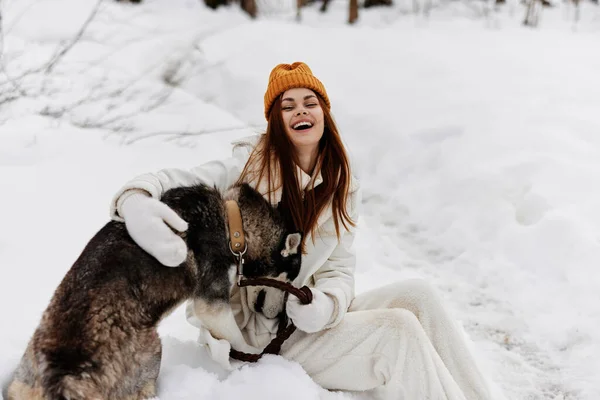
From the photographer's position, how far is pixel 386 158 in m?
5.39

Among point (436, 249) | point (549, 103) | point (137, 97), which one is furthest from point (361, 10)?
point (436, 249)

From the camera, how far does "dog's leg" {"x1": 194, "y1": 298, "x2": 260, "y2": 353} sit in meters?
2.03

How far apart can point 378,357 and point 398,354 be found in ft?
0.30

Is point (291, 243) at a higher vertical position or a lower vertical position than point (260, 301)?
higher

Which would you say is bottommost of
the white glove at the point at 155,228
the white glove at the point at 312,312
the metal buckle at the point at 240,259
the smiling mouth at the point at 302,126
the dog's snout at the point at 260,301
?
the dog's snout at the point at 260,301

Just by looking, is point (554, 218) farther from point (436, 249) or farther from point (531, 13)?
point (531, 13)

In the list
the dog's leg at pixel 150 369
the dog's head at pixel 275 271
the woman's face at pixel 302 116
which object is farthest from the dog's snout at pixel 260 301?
the woman's face at pixel 302 116

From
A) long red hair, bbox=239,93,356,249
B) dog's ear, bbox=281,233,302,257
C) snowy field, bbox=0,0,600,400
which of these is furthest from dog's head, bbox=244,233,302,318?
snowy field, bbox=0,0,600,400

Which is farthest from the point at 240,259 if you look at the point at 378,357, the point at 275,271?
the point at 378,357

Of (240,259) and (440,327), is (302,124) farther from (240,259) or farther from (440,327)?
(440,327)

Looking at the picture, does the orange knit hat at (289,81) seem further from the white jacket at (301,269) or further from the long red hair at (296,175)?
the white jacket at (301,269)

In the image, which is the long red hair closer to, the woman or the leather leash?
the woman

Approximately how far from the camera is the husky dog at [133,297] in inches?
63.0

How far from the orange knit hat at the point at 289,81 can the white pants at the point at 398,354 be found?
99 cm
